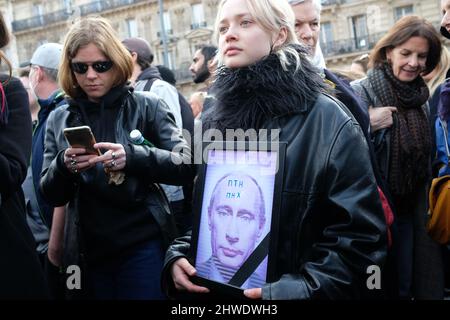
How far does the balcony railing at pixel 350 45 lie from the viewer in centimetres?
3509

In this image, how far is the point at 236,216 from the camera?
7.42ft

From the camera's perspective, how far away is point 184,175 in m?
3.21

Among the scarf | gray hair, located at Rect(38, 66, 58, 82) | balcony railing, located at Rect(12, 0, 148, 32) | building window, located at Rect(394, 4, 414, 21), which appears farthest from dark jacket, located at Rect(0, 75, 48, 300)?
balcony railing, located at Rect(12, 0, 148, 32)

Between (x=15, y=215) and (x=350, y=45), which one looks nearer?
(x=15, y=215)


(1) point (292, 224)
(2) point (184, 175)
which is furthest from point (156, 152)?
(1) point (292, 224)

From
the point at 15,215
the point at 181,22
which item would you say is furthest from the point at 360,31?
the point at 15,215

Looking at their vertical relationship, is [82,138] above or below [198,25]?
below

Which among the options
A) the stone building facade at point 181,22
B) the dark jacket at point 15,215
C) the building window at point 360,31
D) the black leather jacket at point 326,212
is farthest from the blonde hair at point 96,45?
the building window at point 360,31

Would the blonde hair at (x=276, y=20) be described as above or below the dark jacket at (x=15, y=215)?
above

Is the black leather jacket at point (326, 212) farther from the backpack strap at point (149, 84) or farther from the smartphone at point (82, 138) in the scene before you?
the backpack strap at point (149, 84)

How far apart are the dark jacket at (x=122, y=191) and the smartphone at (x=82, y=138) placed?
192 millimetres

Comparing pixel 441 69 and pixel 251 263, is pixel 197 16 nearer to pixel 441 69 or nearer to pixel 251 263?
pixel 441 69

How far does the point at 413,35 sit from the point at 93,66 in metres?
2.29
